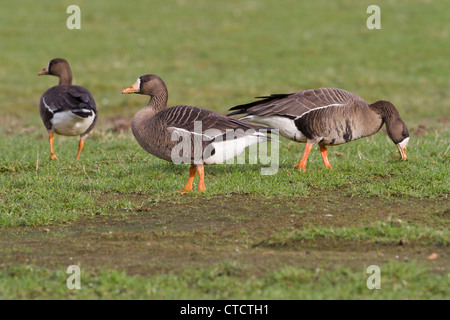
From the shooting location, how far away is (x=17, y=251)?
6.80 metres

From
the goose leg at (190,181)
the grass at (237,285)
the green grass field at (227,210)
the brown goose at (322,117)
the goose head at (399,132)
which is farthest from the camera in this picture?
the goose head at (399,132)

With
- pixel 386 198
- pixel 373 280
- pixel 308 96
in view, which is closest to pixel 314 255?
pixel 373 280

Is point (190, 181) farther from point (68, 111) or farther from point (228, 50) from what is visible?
point (228, 50)

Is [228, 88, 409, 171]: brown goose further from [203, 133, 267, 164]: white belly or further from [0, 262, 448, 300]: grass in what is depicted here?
[0, 262, 448, 300]: grass

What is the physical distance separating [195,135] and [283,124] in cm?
183

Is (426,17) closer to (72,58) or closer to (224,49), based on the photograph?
(224,49)

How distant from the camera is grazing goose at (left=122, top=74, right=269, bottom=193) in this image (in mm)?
8633

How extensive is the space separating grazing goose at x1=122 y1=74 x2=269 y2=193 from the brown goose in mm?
1057

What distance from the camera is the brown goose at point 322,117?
974cm

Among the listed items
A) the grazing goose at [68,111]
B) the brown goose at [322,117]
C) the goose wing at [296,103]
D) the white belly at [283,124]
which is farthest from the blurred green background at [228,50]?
the white belly at [283,124]

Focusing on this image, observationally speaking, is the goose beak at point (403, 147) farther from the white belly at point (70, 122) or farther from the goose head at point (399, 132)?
the white belly at point (70, 122)

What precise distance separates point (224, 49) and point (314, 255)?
1792 centimetres

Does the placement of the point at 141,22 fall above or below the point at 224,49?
above

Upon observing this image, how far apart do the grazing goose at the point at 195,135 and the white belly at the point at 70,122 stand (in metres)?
2.83
